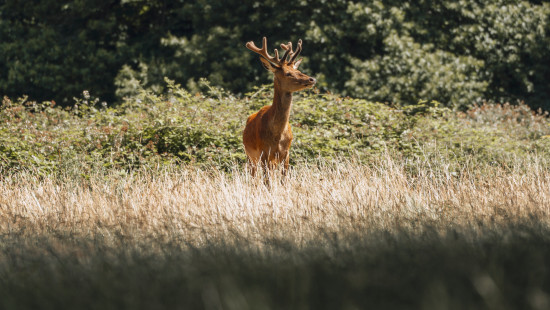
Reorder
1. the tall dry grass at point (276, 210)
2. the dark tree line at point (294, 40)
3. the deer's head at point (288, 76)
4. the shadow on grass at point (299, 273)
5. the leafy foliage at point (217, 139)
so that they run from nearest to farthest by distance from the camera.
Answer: the shadow on grass at point (299, 273)
the tall dry grass at point (276, 210)
the deer's head at point (288, 76)
the leafy foliage at point (217, 139)
the dark tree line at point (294, 40)

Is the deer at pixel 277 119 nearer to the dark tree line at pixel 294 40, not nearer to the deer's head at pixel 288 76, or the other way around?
the deer's head at pixel 288 76

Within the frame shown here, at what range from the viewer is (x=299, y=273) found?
3.34m

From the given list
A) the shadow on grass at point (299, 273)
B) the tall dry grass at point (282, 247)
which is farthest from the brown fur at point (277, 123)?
the shadow on grass at point (299, 273)

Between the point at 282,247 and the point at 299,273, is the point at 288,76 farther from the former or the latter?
the point at 299,273

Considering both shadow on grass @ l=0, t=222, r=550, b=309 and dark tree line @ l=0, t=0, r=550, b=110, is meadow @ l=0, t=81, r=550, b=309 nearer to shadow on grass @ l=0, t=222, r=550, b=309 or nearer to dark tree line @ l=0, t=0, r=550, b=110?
shadow on grass @ l=0, t=222, r=550, b=309

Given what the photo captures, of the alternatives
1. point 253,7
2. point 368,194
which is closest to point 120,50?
point 253,7

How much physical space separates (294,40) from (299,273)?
13.6m

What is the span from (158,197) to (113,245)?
1.54 m

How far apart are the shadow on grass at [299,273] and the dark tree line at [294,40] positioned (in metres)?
10.9

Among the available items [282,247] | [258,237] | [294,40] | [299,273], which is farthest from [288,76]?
[294,40]

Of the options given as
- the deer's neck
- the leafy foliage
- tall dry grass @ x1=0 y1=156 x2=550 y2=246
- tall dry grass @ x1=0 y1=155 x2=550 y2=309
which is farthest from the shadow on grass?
the leafy foliage

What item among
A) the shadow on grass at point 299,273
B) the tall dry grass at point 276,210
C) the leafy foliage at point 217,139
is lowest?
the shadow on grass at point 299,273

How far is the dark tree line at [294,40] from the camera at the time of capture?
15.9 metres

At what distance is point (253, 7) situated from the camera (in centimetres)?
1697
